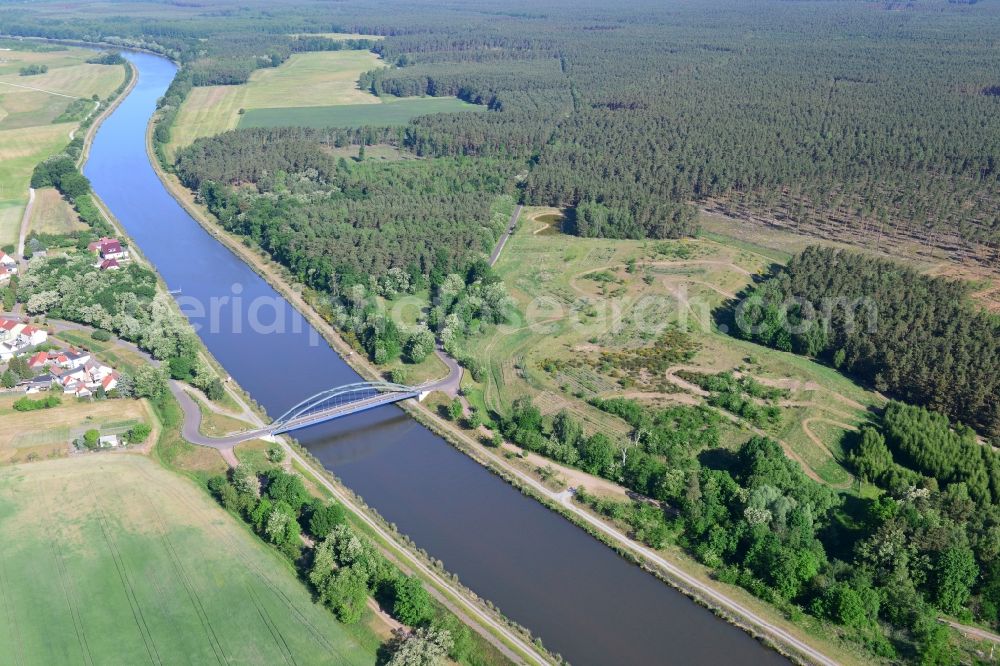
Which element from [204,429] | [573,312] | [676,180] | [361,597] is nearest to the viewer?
[361,597]

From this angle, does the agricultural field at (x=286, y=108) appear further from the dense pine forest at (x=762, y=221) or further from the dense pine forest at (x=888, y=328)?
the dense pine forest at (x=888, y=328)

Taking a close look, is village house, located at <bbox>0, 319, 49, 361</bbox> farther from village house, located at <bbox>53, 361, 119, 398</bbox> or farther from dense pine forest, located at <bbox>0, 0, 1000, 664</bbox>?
dense pine forest, located at <bbox>0, 0, 1000, 664</bbox>

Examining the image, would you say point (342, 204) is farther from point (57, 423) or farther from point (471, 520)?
point (471, 520)

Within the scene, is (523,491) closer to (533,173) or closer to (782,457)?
(782,457)

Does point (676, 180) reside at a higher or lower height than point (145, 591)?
higher

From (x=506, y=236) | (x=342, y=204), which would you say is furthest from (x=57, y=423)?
(x=506, y=236)

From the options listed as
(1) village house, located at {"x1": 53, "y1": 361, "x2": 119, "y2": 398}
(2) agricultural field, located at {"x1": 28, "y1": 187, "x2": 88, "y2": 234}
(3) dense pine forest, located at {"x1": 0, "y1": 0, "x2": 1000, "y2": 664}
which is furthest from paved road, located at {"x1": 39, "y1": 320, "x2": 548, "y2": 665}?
(2) agricultural field, located at {"x1": 28, "y1": 187, "x2": 88, "y2": 234}

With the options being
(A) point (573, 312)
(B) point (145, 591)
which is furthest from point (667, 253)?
(B) point (145, 591)

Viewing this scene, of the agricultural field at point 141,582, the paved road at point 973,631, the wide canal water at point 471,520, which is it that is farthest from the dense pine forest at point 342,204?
the paved road at point 973,631

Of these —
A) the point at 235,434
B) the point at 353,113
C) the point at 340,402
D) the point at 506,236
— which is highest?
the point at 353,113
